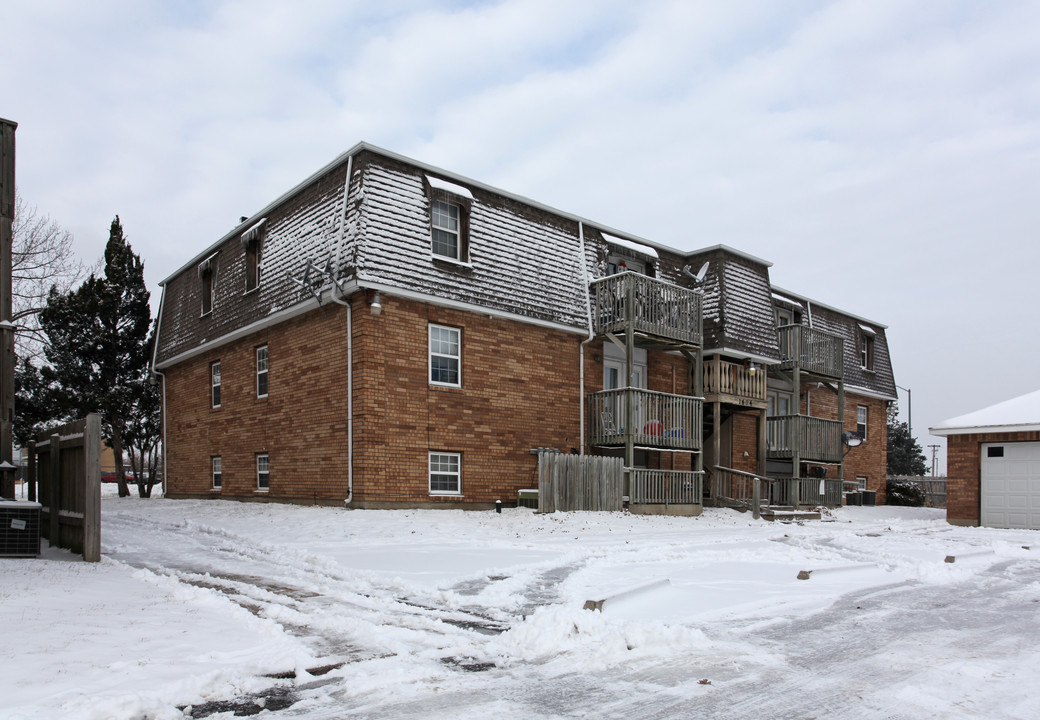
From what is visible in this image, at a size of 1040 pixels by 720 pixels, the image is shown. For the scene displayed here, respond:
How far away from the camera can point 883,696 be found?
15.6ft

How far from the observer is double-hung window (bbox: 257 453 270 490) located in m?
19.7

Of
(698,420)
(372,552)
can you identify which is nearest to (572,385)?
(698,420)

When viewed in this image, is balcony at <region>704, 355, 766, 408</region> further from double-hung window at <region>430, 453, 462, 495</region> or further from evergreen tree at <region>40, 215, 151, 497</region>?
evergreen tree at <region>40, 215, 151, 497</region>

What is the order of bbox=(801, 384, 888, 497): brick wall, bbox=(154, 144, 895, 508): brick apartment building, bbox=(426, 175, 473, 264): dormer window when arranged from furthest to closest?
bbox=(801, 384, 888, 497): brick wall, bbox=(426, 175, 473, 264): dormer window, bbox=(154, 144, 895, 508): brick apartment building

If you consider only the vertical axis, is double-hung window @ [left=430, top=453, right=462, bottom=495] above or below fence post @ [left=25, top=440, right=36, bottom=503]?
below

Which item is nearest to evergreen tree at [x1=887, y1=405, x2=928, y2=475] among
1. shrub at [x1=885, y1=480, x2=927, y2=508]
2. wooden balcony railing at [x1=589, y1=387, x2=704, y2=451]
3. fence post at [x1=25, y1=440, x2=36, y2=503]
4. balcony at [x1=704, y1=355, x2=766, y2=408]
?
shrub at [x1=885, y1=480, x2=927, y2=508]

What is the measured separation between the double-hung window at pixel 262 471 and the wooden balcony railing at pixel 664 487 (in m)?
8.64

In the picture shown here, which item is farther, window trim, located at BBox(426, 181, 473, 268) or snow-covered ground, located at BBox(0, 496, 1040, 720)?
window trim, located at BBox(426, 181, 473, 268)

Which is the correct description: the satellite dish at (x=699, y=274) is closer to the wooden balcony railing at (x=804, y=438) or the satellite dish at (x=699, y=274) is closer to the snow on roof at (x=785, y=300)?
the snow on roof at (x=785, y=300)

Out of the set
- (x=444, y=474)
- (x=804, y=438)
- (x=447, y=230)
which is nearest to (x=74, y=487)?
(x=444, y=474)

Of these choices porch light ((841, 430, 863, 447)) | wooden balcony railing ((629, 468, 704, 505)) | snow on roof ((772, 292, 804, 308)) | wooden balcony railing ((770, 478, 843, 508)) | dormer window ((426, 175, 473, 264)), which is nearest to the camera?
dormer window ((426, 175, 473, 264))

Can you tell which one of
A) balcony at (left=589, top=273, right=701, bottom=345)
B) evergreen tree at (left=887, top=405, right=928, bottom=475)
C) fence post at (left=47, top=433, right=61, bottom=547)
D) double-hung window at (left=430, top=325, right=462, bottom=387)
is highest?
balcony at (left=589, top=273, right=701, bottom=345)

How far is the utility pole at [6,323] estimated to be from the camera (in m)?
10.6

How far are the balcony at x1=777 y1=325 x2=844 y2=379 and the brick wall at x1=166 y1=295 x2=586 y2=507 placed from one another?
8.81m
